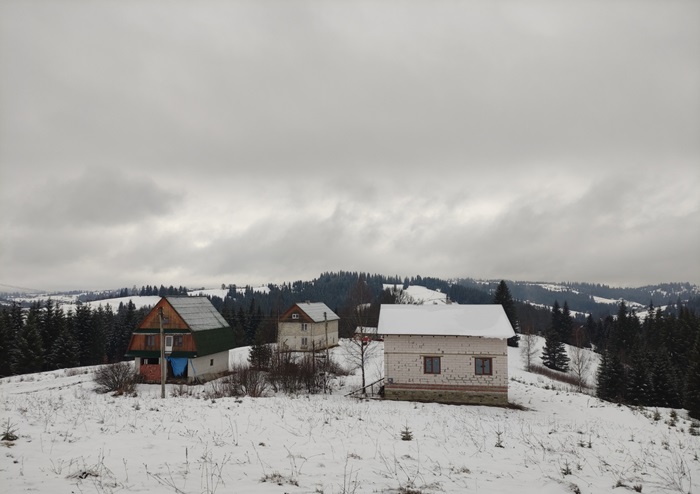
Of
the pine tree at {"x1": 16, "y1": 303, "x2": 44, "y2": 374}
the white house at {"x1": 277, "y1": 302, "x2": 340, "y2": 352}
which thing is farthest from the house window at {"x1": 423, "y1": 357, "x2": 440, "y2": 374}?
the pine tree at {"x1": 16, "y1": 303, "x2": 44, "y2": 374}

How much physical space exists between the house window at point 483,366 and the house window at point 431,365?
8.80ft

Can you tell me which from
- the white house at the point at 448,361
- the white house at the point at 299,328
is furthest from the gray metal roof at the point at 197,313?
the white house at the point at 448,361

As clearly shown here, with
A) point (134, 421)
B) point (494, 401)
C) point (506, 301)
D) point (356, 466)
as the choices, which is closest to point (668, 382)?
point (494, 401)

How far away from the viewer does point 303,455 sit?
32.6 feet

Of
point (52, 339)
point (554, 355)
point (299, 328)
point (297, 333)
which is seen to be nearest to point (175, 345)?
point (297, 333)

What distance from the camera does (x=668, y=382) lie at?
4309 cm

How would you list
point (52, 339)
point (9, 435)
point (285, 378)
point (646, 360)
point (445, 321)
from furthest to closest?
point (52, 339) < point (646, 360) < point (445, 321) < point (285, 378) < point (9, 435)

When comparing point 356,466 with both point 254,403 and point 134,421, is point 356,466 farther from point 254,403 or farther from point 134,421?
point 254,403

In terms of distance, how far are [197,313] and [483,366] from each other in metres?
27.0

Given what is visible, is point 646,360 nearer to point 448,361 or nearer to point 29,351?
point 448,361

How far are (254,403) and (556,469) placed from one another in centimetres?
1270

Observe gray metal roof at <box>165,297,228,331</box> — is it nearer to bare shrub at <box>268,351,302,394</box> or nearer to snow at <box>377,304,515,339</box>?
bare shrub at <box>268,351,302,394</box>

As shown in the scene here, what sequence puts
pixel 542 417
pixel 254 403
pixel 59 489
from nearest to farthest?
pixel 59 489
pixel 254 403
pixel 542 417

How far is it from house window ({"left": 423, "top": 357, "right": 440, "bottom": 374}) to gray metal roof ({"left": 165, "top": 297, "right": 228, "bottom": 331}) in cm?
2106
